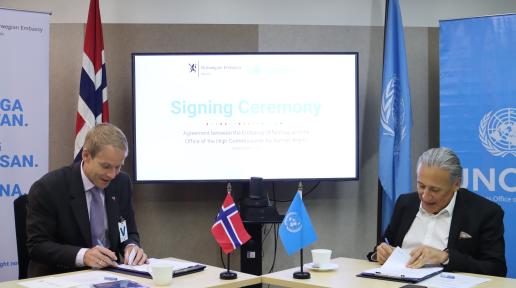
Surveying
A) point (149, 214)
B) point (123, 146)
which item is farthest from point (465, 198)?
point (149, 214)

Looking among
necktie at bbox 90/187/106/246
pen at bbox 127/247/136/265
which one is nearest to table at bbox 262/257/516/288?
pen at bbox 127/247/136/265

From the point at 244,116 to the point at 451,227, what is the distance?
7.30 feet

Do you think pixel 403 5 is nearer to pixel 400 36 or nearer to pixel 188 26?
pixel 400 36

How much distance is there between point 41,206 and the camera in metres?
3.08

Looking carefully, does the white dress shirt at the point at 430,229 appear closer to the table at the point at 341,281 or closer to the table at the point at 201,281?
the table at the point at 341,281

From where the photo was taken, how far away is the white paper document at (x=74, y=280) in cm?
259

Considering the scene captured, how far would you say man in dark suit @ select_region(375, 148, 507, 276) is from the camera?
9.66 ft

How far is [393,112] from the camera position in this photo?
16.4 ft

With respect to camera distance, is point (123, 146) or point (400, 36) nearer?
point (123, 146)

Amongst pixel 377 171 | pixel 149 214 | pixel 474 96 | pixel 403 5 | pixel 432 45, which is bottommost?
pixel 149 214

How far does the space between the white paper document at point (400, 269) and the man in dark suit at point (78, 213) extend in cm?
114

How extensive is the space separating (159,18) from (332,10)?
57.7 inches

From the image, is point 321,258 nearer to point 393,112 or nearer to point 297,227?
point 297,227

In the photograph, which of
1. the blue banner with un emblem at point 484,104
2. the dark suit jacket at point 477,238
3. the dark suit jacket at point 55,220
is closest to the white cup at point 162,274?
Answer: the dark suit jacket at point 55,220
